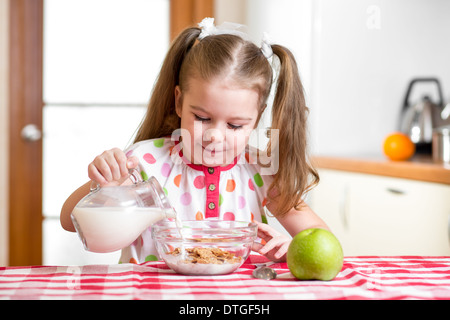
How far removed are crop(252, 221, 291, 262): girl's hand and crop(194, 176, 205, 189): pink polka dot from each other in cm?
36

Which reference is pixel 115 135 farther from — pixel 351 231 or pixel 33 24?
pixel 351 231

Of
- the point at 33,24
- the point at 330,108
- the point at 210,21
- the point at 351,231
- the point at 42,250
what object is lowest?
the point at 42,250

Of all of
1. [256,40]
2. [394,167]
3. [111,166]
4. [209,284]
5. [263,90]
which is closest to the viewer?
Answer: [209,284]

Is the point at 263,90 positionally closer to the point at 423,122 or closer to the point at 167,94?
the point at 167,94

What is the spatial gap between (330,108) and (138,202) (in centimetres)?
177

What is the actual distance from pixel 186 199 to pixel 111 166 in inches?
16.8

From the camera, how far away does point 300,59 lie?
2.61 m

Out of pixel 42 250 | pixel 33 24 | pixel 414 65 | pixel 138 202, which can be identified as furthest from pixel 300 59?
pixel 138 202

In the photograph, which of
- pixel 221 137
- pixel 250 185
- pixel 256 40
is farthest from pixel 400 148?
pixel 221 137

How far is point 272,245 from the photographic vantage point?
1003 mm

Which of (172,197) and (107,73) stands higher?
(107,73)

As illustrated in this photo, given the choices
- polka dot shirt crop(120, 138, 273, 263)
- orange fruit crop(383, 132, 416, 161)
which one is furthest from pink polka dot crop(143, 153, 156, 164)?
orange fruit crop(383, 132, 416, 161)

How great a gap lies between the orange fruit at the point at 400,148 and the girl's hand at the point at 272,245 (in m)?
1.35

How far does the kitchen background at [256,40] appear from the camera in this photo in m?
2.57
